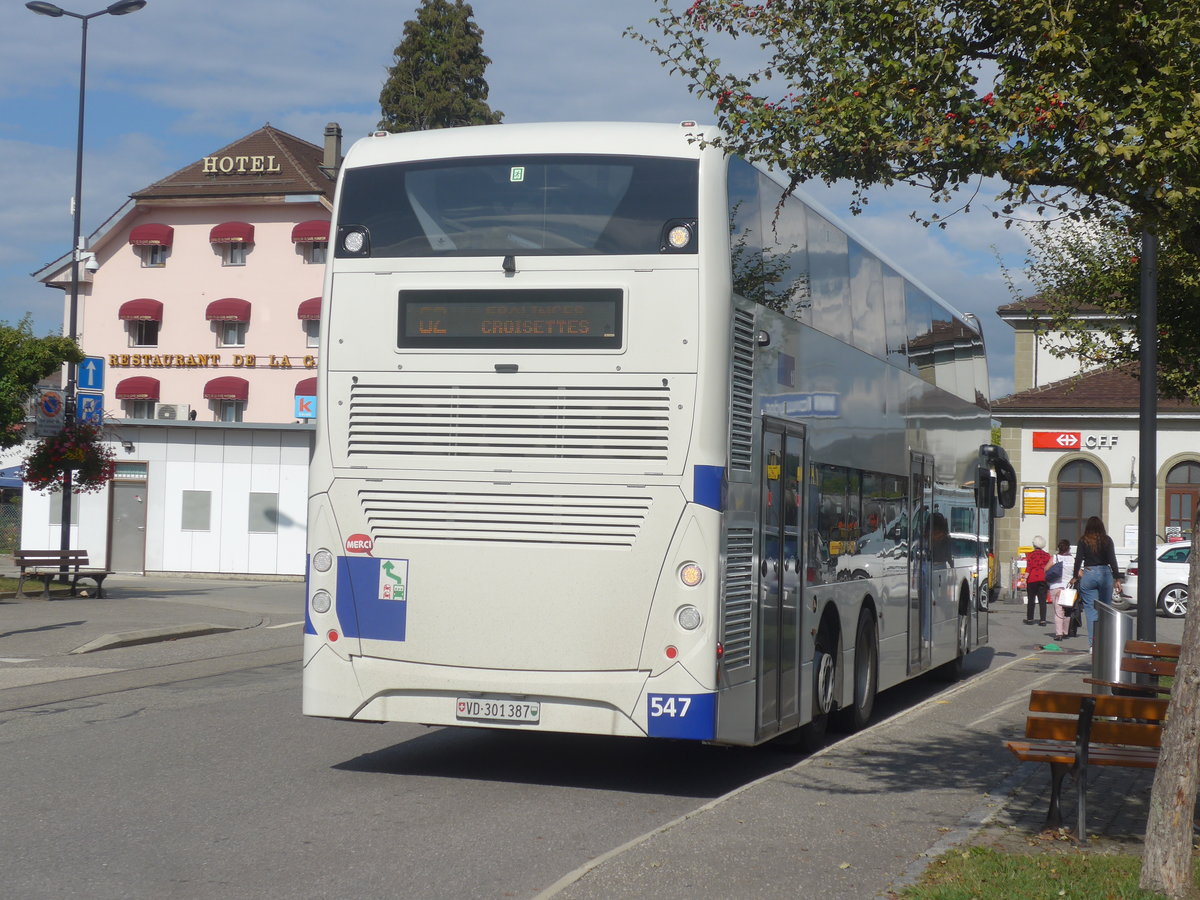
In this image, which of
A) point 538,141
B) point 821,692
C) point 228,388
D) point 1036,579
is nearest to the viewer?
point 538,141

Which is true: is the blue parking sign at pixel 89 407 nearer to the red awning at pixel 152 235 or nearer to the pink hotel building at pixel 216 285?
the pink hotel building at pixel 216 285

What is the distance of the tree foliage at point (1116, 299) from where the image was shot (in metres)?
16.0

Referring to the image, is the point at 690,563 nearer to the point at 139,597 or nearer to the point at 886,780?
the point at 886,780

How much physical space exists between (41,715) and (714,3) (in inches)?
327

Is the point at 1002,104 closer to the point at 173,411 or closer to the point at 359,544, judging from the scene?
the point at 359,544

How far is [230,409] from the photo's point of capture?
176ft

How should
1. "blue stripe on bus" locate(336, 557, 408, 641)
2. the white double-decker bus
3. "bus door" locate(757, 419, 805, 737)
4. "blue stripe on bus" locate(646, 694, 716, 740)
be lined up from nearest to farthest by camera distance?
"blue stripe on bus" locate(646, 694, 716, 740) → the white double-decker bus → "blue stripe on bus" locate(336, 557, 408, 641) → "bus door" locate(757, 419, 805, 737)

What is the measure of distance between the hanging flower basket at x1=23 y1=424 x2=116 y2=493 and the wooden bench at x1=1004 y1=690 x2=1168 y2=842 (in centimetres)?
2368

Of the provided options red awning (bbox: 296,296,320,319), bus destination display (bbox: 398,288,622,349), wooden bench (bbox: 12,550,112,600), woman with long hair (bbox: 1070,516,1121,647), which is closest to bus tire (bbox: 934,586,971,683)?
woman with long hair (bbox: 1070,516,1121,647)

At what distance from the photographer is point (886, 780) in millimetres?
10062

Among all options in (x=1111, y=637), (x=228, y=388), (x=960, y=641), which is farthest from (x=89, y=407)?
(x=228, y=388)

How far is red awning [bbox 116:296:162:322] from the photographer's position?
53.0 m

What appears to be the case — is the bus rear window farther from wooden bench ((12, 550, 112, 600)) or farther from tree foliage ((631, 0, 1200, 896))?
wooden bench ((12, 550, 112, 600))

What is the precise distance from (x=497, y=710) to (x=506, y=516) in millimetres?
1195
